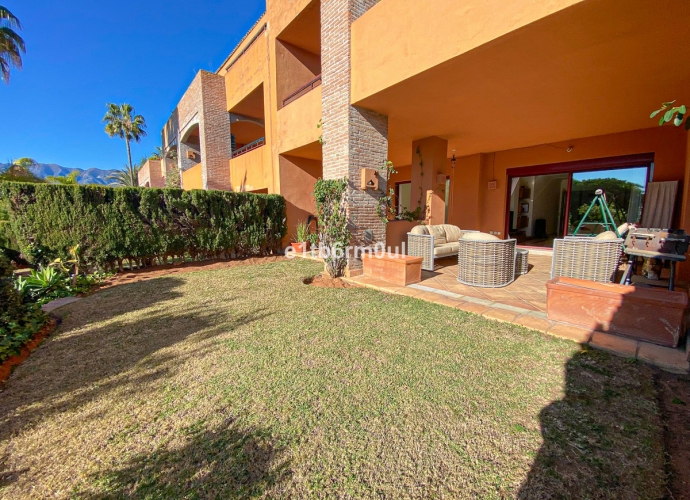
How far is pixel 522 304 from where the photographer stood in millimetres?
3787

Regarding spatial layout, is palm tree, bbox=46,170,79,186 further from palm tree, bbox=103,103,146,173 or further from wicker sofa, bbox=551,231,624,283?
wicker sofa, bbox=551,231,624,283

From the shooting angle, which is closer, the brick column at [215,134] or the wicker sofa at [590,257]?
the wicker sofa at [590,257]

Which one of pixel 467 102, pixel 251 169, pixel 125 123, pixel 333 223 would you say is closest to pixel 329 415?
pixel 333 223

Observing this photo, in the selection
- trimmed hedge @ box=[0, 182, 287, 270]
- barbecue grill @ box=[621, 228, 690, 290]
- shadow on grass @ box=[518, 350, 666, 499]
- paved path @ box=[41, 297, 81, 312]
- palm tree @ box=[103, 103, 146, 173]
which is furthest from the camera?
palm tree @ box=[103, 103, 146, 173]

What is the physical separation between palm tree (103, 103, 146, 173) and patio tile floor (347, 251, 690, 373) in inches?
1292

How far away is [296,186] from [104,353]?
736cm

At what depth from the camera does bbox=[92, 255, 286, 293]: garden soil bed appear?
18.9ft

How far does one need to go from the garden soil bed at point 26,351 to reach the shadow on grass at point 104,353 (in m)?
0.08

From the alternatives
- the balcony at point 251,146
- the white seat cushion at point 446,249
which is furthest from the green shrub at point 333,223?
the balcony at point 251,146

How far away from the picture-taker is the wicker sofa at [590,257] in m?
4.18

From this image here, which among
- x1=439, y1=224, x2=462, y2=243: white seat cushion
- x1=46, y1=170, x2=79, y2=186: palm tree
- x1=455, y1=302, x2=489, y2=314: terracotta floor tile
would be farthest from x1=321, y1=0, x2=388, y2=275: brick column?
x1=46, y1=170, x2=79, y2=186: palm tree

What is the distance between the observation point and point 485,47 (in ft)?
11.5

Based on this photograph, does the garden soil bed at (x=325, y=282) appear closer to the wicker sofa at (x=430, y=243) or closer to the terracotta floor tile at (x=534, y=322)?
the wicker sofa at (x=430, y=243)

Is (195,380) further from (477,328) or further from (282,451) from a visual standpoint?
(477,328)
